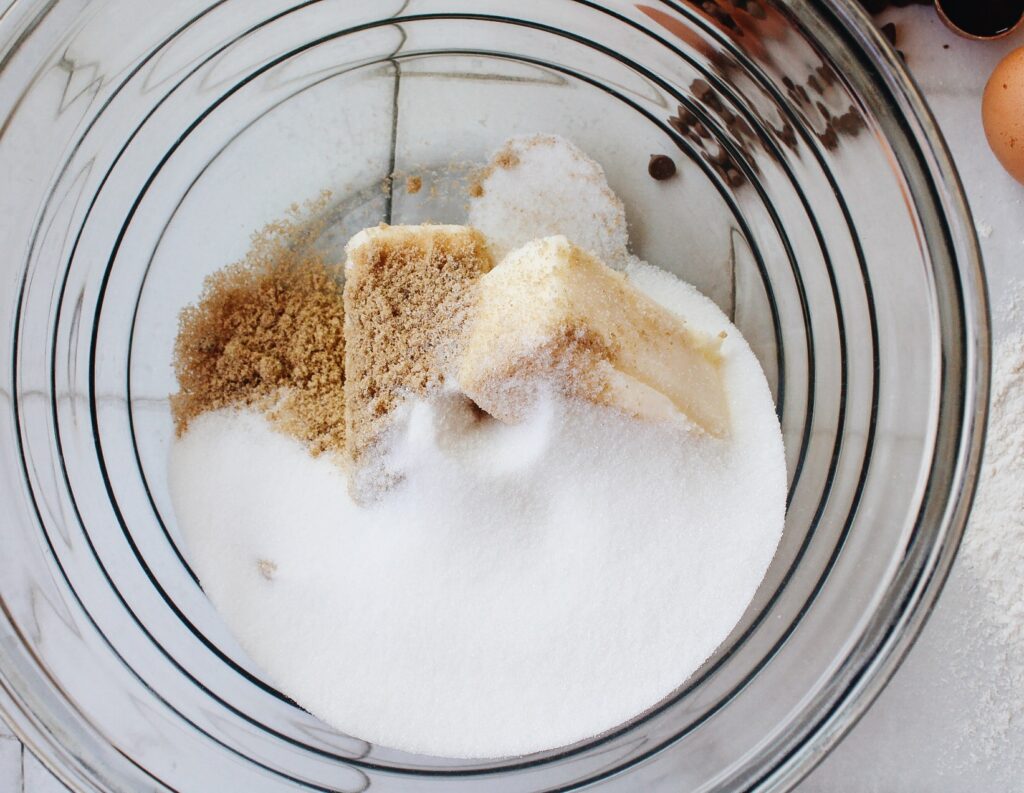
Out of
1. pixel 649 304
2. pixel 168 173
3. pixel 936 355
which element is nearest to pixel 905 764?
pixel 936 355

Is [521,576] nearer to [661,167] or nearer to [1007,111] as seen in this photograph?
[661,167]

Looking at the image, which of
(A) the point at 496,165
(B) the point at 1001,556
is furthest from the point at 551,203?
(B) the point at 1001,556

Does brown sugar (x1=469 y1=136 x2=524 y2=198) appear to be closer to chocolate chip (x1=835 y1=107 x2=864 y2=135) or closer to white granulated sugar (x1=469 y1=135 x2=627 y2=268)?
white granulated sugar (x1=469 y1=135 x2=627 y2=268)

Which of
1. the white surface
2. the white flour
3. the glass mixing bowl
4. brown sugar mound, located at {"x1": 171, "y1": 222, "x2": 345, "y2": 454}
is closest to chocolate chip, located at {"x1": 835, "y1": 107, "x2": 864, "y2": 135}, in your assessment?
the glass mixing bowl

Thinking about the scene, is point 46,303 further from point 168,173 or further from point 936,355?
point 936,355

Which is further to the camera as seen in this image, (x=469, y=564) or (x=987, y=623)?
(x=987, y=623)
